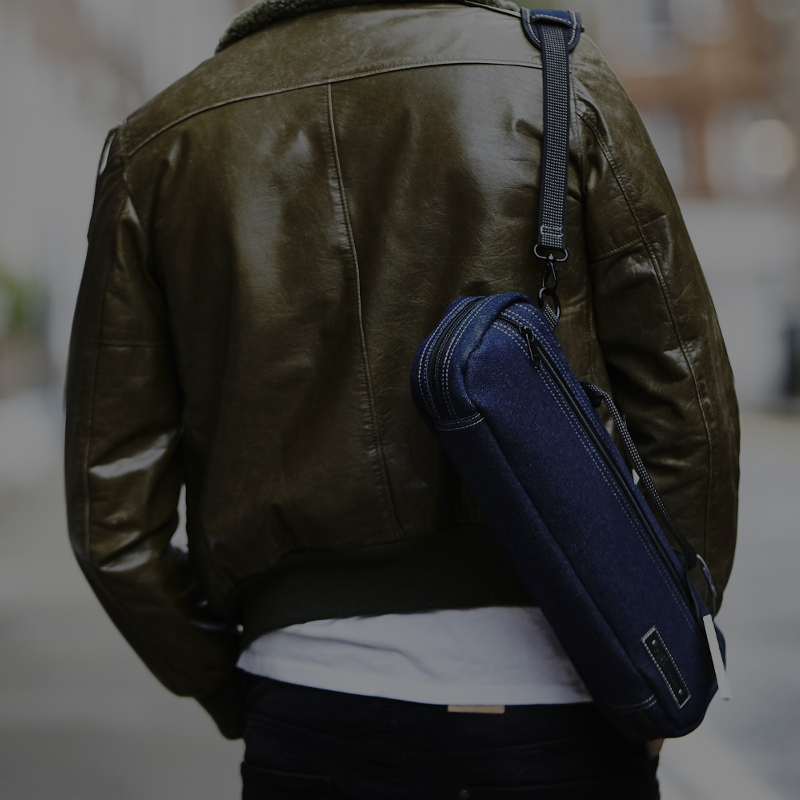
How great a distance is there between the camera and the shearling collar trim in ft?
5.13

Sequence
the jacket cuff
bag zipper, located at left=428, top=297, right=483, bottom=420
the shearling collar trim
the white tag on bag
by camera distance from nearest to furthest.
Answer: bag zipper, located at left=428, top=297, right=483, bottom=420 → the white tag on bag → the shearling collar trim → the jacket cuff

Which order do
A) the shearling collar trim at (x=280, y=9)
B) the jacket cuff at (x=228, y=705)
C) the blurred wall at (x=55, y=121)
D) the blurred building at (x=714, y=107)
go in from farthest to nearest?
the blurred building at (x=714, y=107) → the blurred wall at (x=55, y=121) → the jacket cuff at (x=228, y=705) → the shearling collar trim at (x=280, y=9)

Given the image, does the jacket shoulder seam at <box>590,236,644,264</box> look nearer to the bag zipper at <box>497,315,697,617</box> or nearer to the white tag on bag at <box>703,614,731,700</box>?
the bag zipper at <box>497,315,697,617</box>

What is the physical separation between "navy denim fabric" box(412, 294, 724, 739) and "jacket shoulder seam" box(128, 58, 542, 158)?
14.3 inches

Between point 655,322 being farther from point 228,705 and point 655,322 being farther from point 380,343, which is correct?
point 228,705

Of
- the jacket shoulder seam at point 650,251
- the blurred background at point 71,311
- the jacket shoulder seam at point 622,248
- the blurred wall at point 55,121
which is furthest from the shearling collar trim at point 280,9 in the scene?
the blurred wall at point 55,121

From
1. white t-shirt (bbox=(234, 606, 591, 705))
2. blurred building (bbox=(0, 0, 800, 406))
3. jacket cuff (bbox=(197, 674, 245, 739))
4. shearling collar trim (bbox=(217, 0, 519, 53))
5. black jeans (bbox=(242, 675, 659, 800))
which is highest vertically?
shearling collar trim (bbox=(217, 0, 519, 53))

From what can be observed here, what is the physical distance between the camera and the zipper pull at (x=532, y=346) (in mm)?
1292

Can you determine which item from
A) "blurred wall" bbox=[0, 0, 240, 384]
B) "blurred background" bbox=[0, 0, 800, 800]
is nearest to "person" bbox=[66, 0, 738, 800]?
"blurred background" bbox=[0, 0, 800, 800]

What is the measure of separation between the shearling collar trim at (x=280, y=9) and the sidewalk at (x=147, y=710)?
2.76 m

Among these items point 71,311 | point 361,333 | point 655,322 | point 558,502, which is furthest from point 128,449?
point 71,311

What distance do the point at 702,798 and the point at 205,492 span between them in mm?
2541

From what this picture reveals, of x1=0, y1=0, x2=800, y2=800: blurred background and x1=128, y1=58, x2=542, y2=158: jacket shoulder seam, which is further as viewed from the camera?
x1=0, y1=0, x2=800, y2=800: blurred background

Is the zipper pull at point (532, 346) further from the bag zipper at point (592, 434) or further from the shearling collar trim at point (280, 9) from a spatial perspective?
the shearling collar trim at point (280, 9)
